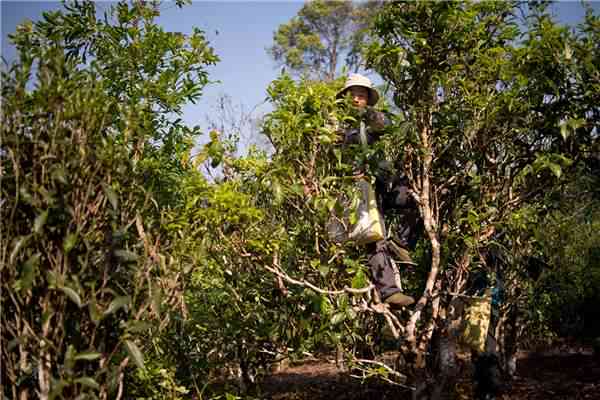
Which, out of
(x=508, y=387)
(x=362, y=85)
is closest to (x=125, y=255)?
(x=362, y=85)

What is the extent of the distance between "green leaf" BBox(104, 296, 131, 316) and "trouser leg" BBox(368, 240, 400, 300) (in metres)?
1.47

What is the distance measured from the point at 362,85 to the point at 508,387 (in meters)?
4.30

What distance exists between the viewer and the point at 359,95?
312cm

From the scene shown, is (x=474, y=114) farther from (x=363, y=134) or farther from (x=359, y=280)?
(x=359, y=280)

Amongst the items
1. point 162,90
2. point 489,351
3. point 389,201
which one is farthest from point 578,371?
point 162,90

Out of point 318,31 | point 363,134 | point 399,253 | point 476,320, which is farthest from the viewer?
point 318,31

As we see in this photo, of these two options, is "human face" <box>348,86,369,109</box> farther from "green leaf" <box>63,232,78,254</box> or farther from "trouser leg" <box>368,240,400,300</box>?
"green leaf" <box>63,232,78,254</box>

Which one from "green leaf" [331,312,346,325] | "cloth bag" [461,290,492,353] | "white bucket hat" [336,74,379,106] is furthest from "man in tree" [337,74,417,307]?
"cloth bag" [461,290,492,353]

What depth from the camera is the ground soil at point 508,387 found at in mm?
5242

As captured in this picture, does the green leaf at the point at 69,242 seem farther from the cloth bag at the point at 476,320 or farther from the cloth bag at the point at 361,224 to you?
the cloth bag at the point at 476,320

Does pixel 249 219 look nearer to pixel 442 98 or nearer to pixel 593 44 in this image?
pixel 442 98

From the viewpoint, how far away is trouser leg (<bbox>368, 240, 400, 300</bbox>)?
9.87ft

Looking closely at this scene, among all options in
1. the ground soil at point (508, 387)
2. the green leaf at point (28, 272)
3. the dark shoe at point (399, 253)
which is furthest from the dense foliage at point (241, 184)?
the ground soil at point (508, 387)

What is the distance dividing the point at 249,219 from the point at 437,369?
5.94ft
